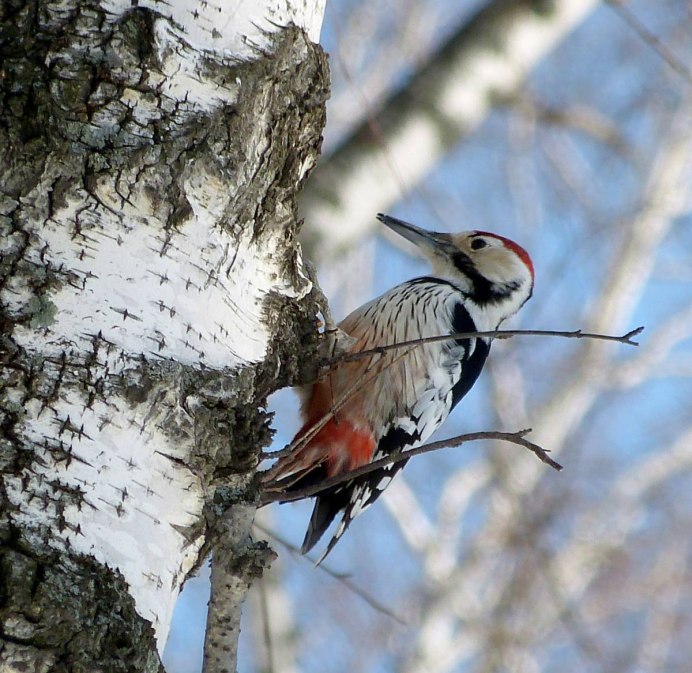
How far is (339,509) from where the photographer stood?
119 inches

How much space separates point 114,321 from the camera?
142 centimetres

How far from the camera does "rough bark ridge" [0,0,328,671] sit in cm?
130

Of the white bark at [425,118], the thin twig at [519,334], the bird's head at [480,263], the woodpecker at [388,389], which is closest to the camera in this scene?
the thin twig at [519,334]

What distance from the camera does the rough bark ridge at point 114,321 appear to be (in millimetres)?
1305

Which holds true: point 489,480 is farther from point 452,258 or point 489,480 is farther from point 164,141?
point 164,141

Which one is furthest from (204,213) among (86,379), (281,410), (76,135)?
(281,410)

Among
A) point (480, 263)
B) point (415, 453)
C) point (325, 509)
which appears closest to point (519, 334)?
point (415, 453)

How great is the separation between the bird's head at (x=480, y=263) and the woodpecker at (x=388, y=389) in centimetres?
2

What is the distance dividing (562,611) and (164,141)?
4529 mm

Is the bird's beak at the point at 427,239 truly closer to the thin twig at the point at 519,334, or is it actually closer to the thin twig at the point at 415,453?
the thin twig at the point at 519,334

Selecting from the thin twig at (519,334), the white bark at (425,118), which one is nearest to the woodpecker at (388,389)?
the white bark at (425,118)

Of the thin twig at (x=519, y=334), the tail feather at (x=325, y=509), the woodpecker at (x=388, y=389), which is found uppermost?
the woodpecker at (x=388, y=389)

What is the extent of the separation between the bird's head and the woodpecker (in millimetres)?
16

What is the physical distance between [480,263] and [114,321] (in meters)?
2.35
